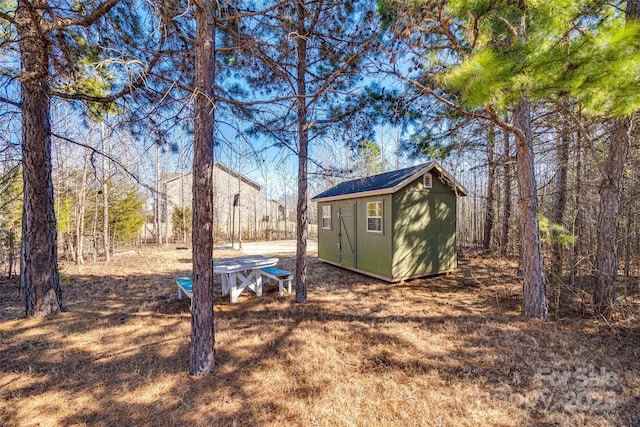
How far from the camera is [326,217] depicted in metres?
9.11

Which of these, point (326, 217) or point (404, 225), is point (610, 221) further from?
point (326, 217)

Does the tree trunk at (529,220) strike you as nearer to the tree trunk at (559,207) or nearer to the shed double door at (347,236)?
the tree trunk at (559,207)

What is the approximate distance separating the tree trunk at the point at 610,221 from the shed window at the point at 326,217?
6398 mm

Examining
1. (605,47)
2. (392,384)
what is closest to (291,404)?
(392,384)

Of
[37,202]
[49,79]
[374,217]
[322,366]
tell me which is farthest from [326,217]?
[49,79]

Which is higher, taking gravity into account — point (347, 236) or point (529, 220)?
point (529, 220)

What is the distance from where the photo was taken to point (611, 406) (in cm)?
220

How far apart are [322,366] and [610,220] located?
4.83 meters

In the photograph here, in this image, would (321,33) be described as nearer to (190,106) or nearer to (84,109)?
(190,106)

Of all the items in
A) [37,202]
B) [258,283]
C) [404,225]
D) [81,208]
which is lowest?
[258,283]

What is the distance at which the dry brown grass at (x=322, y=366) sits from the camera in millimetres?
2115

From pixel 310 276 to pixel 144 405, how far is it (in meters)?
5.11

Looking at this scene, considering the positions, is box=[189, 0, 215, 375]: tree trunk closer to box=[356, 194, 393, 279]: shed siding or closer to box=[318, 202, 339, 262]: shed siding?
box=[356, 194, 393, 279]: shed siding

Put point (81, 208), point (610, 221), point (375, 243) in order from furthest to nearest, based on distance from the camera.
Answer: point (81, 208) < point (375, 243) < point (610, 221)
